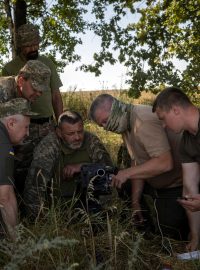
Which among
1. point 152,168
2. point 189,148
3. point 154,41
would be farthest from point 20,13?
point 189,148

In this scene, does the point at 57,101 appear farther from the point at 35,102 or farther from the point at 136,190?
the point at 136,190

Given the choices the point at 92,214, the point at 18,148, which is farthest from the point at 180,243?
the point at 18,148

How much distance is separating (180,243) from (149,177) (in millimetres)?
600

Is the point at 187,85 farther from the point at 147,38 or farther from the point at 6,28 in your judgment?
the point at 6,28

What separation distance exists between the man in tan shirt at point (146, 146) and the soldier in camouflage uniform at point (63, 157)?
46 cm

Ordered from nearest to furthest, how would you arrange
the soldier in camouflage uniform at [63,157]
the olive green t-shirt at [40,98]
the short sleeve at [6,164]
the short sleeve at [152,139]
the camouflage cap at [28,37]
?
the short sleeve at [6,164] → the short sleeve at [152,139] → the soldier in camouflage uniform at [63,157] → the camouflage cap at [28,37] → the olive green t-shirt at [40,98]

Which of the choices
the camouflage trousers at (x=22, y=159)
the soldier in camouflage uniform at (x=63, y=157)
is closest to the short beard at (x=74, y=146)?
the soldier in camouflage uniform at (x=63, y=157)

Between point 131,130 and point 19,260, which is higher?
point 131,130

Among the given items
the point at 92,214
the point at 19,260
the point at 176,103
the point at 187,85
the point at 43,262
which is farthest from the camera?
the point at 187,85

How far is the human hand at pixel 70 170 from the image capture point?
4648mm

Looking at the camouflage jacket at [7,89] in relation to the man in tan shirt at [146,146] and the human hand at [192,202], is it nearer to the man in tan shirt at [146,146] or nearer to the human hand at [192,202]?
the man in tan shirt at [146,146]

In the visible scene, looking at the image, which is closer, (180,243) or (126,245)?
(126,245)

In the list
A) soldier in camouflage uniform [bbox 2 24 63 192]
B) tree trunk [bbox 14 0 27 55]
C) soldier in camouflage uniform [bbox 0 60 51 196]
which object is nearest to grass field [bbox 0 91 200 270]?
soldier in camouflage uniform [bbox 2 24 63 192]

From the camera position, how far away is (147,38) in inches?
327
